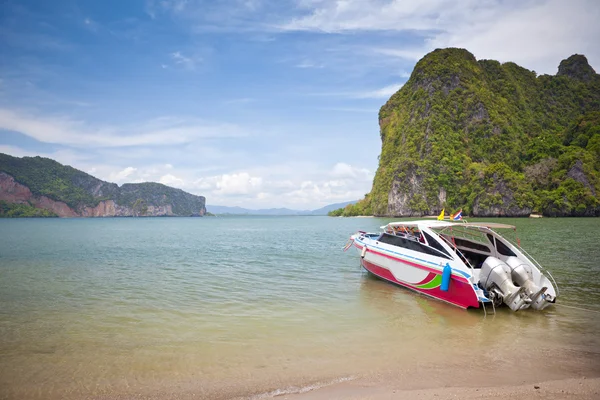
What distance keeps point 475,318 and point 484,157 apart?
447 ft

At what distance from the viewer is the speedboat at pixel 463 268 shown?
1025cm

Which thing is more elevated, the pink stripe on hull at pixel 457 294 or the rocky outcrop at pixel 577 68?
the rocky outcrop at pixel 577 68

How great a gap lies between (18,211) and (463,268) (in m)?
219

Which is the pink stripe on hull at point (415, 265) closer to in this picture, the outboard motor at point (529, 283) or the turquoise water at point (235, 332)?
the turquoise water at point (235, 332)

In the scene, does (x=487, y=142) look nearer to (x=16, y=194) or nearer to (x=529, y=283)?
(x=529, y=283)

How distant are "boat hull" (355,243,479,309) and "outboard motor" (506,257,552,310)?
1.44 metres

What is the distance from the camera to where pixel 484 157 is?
130 metres

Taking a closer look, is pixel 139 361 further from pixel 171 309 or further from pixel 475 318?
pixel 475 318

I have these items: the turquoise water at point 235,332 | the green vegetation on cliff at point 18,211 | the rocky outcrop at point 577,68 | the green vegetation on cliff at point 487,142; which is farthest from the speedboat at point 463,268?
the rocky outcrop at point 577,68

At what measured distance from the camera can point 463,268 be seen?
1066 cm

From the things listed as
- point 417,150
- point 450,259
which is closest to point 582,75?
point 417,150

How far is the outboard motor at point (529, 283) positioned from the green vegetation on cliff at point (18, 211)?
21930cm

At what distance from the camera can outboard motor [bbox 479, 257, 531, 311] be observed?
396 inches

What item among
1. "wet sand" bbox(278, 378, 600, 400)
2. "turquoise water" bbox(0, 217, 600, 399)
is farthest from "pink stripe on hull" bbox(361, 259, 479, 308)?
"wet sand" bbox(278, 378, 600, 400)
